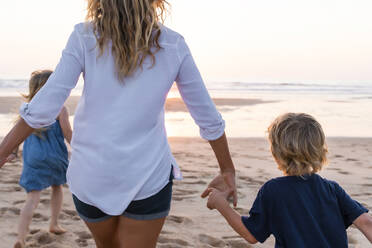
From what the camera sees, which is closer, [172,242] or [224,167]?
[224,167]

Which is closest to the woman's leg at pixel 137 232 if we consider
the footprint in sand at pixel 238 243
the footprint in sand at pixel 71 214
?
the footprint in sand at pixel 238 243

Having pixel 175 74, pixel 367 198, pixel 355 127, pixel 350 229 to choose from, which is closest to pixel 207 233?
pixel 350 229

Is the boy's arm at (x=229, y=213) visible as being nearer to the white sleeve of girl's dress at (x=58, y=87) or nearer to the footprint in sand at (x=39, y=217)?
the white sleeve of girl's dress at (x=58, y=87)

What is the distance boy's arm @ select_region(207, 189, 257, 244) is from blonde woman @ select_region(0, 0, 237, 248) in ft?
1.32

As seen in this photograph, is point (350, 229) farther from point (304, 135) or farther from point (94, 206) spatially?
point (94, 206)

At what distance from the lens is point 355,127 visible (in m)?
12.1

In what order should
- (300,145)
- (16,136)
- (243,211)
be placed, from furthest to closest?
(243,211), (300,145), (16,136)

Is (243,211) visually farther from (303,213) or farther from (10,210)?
(303,213)

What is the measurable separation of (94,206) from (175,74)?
0.65 m

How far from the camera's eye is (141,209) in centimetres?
202

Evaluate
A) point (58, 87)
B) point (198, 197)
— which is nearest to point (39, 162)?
point (198, 197)

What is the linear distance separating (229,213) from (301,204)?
13.8 inches

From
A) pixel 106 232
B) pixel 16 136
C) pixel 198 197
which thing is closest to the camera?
pixel 16 136

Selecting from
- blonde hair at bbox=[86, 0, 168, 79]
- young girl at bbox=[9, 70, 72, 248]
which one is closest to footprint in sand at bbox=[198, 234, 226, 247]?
young girl at bbox=[9, 70, 72, 248]
